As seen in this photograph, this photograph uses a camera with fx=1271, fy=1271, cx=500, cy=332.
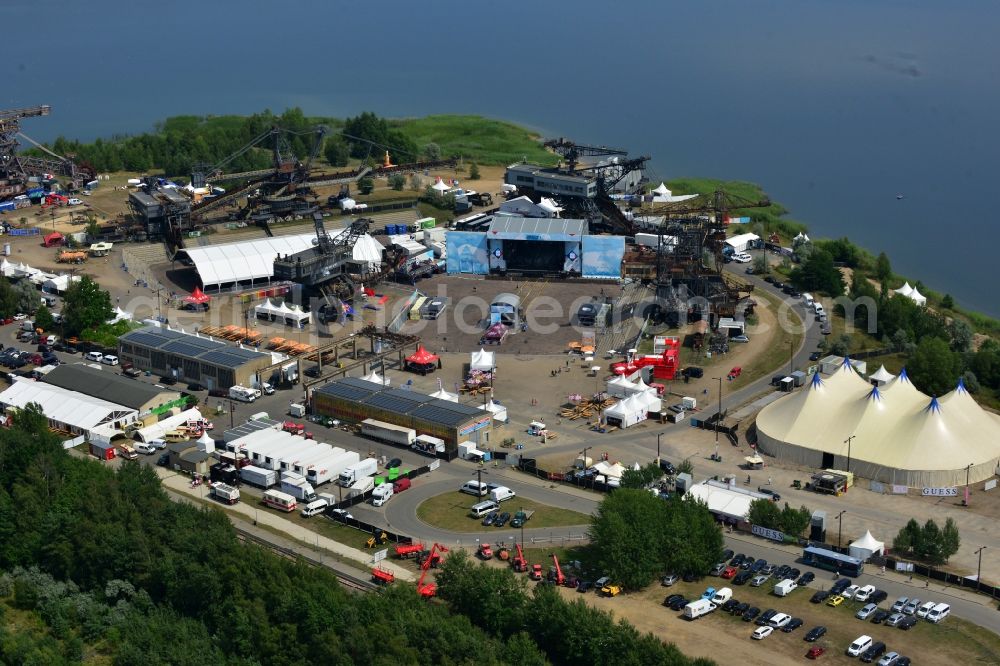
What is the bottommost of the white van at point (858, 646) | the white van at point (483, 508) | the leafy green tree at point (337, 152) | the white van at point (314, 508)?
the white van at point (314, 508)

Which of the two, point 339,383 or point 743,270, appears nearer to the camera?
point 339,383

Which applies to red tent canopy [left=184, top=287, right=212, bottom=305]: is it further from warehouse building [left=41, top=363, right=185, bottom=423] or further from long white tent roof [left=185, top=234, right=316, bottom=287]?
warehouse building [left=41, top=363, right=185, bottom=423]

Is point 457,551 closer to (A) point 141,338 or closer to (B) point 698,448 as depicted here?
(B) point 698,448

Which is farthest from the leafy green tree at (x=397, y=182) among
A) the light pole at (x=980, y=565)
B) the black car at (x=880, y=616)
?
the black car at (x=880, y=616)

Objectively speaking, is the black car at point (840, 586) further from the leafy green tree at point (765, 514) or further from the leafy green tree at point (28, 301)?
the leafy green tree at point (28, 301)

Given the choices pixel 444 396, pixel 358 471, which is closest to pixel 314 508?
pixel 358 471

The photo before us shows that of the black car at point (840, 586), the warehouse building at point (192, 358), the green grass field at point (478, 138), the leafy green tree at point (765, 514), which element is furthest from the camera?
the green grass field at point (478, 138)

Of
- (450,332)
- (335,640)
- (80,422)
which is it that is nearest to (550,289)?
(450,332)

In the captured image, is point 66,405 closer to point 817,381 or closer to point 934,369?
point 817,381
